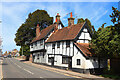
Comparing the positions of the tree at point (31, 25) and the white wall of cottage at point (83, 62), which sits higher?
the tree at point (31, 25)

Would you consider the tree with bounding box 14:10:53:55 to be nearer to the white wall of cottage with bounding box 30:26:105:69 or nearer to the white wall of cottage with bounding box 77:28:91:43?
the white wall of cottage with bounding box 30:26:105:69

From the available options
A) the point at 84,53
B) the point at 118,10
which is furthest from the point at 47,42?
the point at 118,10

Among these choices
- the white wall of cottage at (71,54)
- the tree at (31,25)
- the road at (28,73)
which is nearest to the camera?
the road at (28,73)

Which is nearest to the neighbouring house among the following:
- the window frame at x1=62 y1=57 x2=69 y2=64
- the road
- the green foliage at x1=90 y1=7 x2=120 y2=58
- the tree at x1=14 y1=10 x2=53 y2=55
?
the window frame at x1=62 y1=57 x2=69 y2=64

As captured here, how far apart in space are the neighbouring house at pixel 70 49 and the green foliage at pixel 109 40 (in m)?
2.63

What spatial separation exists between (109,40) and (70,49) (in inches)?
345

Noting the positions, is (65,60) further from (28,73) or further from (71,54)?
(28,73)

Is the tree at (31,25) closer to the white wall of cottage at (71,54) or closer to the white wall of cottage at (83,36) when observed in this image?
the white wall of cottage at (71,54)

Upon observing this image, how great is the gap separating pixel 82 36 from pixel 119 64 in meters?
9.00

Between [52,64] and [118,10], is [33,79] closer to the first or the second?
[118,10]

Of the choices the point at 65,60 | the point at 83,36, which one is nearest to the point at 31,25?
the point at 65,60

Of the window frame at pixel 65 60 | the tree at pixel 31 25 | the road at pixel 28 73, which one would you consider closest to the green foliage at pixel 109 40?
the road at pixel 28 73

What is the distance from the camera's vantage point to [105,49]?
56.1 ft

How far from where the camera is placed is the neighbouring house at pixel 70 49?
21.3 m
